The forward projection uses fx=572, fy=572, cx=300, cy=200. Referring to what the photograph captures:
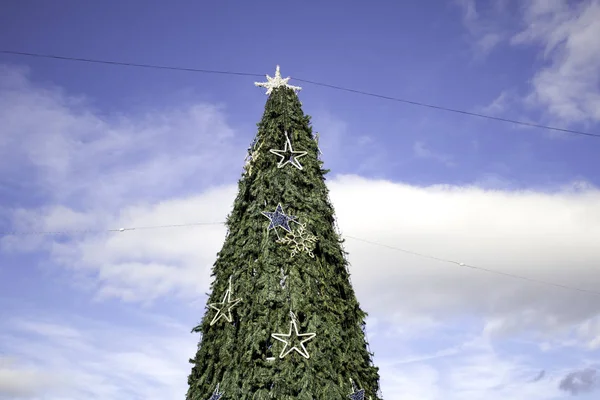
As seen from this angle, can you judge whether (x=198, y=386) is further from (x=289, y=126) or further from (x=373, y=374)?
(x=289, y=126)

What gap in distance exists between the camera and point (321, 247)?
12562 millimetres

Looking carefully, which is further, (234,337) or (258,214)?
(258,214)

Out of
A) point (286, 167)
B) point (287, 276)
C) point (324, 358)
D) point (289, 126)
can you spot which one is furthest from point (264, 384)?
point (289, 126)

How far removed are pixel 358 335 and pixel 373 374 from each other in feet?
2.87

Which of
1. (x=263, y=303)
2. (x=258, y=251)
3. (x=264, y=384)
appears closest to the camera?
(x=264, y=384)

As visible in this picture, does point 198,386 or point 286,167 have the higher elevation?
point 286,167

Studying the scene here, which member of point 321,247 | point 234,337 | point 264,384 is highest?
point 321,247

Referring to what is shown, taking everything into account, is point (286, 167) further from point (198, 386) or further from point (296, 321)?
point (198, 386)

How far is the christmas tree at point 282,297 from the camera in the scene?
36.3 ft

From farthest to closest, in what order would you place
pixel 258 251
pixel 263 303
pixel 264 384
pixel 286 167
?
pixel 286 167, pixel 258 251, pixel 263 303, pixel 264 384

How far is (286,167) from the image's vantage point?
43.9ft

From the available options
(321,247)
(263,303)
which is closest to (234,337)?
(263,303)

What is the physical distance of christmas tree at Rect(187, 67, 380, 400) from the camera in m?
11.1

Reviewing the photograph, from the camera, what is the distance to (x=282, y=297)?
11.6 meters
